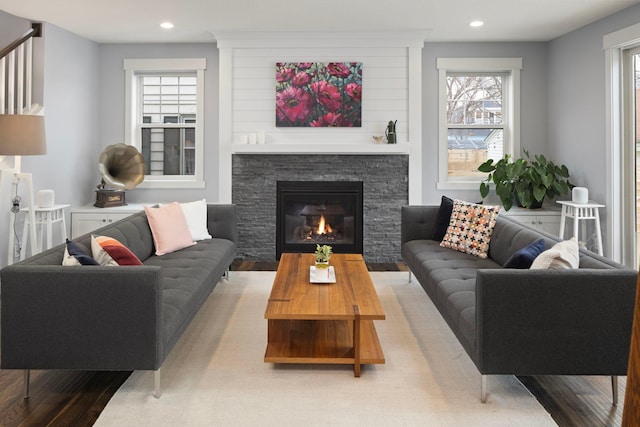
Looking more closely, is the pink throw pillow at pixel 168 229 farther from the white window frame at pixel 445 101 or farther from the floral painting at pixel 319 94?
the white window frame at pixel 445 101

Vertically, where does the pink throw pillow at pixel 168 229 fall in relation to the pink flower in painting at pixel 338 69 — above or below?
below

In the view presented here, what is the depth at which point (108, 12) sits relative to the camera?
4895 millimetres

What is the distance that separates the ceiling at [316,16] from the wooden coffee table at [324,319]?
2.60 meters

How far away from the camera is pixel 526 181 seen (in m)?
5.76

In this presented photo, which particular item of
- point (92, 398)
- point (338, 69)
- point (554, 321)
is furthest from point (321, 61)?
point (92, 398)

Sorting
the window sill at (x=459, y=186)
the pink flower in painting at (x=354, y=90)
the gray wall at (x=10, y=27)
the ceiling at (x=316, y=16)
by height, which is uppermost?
the ceiling at (x=316, y=16)

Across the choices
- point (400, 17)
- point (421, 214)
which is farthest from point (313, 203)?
point (400, 17)

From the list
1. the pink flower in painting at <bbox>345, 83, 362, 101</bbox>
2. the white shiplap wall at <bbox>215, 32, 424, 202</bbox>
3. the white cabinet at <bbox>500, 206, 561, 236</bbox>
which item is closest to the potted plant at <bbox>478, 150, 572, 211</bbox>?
the white cabinet at <bbox>500, 206, 561, 236</bbox>

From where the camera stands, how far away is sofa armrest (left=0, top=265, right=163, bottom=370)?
7.93 feet

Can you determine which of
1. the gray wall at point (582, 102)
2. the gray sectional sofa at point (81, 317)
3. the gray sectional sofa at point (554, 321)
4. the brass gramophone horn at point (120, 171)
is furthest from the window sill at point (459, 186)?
the gray sectional sofa at point (81, 317)

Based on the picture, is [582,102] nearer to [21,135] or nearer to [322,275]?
[322,275]

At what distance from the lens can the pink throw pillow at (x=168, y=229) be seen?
4199mm

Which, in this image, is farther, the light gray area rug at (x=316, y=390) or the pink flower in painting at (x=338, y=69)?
the pink flower in painting at (x=338, y=69)

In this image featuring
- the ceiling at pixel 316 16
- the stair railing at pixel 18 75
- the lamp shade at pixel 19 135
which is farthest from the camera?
the stair railing at pixel 18 75
